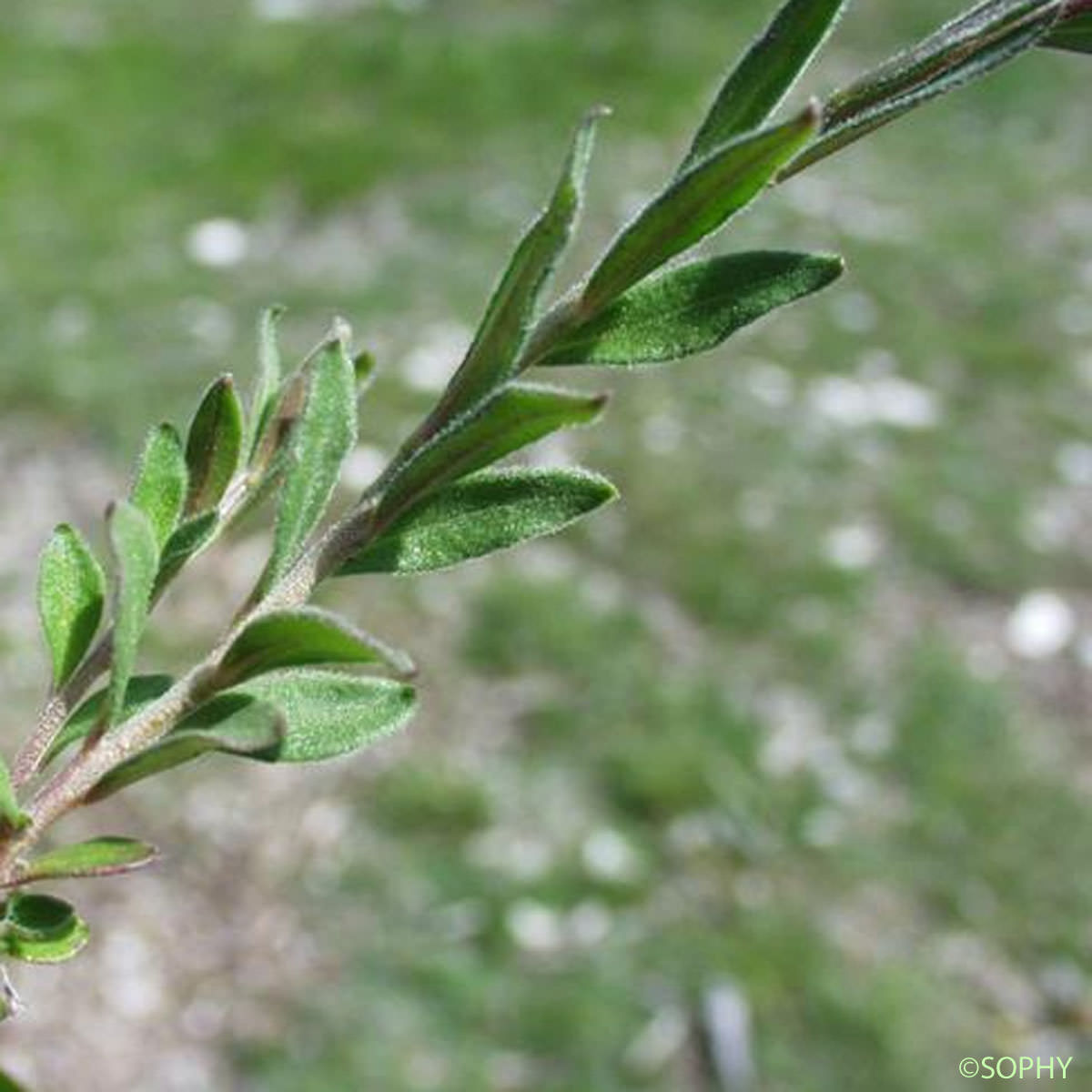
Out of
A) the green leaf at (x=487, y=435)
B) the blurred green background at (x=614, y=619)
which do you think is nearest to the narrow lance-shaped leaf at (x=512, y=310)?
the green leaf at (x=487, y=435)

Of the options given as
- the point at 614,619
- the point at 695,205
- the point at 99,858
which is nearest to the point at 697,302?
the point at 695,205

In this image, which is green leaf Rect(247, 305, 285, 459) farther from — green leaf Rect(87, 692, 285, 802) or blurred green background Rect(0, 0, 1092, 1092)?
blurred green background Rect(0, 0, 1092, 1092)

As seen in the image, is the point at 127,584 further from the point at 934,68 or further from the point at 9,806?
the point at 934,68

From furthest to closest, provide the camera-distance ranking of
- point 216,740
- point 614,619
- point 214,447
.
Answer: point 614,619 → point 214,447 → point 216,740

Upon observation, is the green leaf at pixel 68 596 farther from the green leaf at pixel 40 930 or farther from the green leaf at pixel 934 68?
the green leaf at pixel 934 68

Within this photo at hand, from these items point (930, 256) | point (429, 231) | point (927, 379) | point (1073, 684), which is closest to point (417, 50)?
point (429, 231)

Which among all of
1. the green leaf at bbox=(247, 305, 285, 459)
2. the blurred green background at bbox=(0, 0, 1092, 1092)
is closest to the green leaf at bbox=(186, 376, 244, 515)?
the green leaf at bbox=(247, 305, 285, 459)
